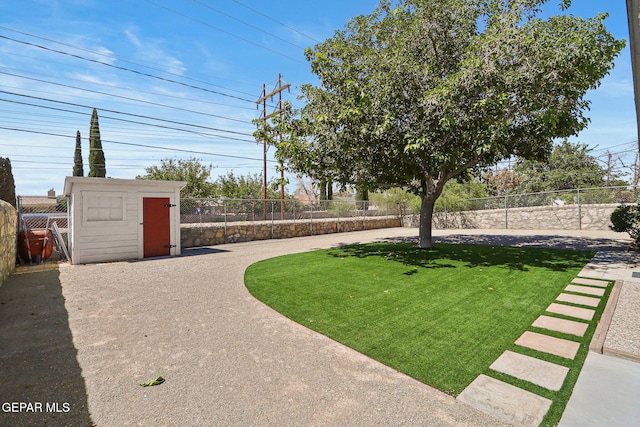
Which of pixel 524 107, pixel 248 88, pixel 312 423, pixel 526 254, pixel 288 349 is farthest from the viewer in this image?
pixel 248 88

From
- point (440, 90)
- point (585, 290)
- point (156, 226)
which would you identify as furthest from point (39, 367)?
point (440, 90)

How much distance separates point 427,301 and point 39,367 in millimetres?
4939

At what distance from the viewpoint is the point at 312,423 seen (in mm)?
2162

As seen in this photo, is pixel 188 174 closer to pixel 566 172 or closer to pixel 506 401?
pixel 506 401

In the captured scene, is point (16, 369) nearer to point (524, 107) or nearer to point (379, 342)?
point (379, 342)

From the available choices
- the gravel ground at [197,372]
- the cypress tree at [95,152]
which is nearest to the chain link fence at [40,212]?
the gravel ground at [197,372]

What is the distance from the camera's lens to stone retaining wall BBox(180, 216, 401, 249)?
1234cm

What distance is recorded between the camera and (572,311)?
4.25m

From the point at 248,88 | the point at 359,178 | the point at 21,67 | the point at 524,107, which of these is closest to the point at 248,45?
the point at 248,88

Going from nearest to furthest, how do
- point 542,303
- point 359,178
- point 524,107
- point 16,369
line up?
point 16,369, point 542,303, point 524,107, point 359,178

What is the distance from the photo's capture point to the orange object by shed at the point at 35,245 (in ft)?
28.1

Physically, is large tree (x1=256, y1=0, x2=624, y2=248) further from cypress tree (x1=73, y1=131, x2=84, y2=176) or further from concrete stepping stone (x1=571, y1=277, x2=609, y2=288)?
cypress tree (x1=73, y1=131, x2=84, y2=176)

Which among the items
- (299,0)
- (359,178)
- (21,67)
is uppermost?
(299,0)

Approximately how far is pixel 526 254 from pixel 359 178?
5583 millimetres
